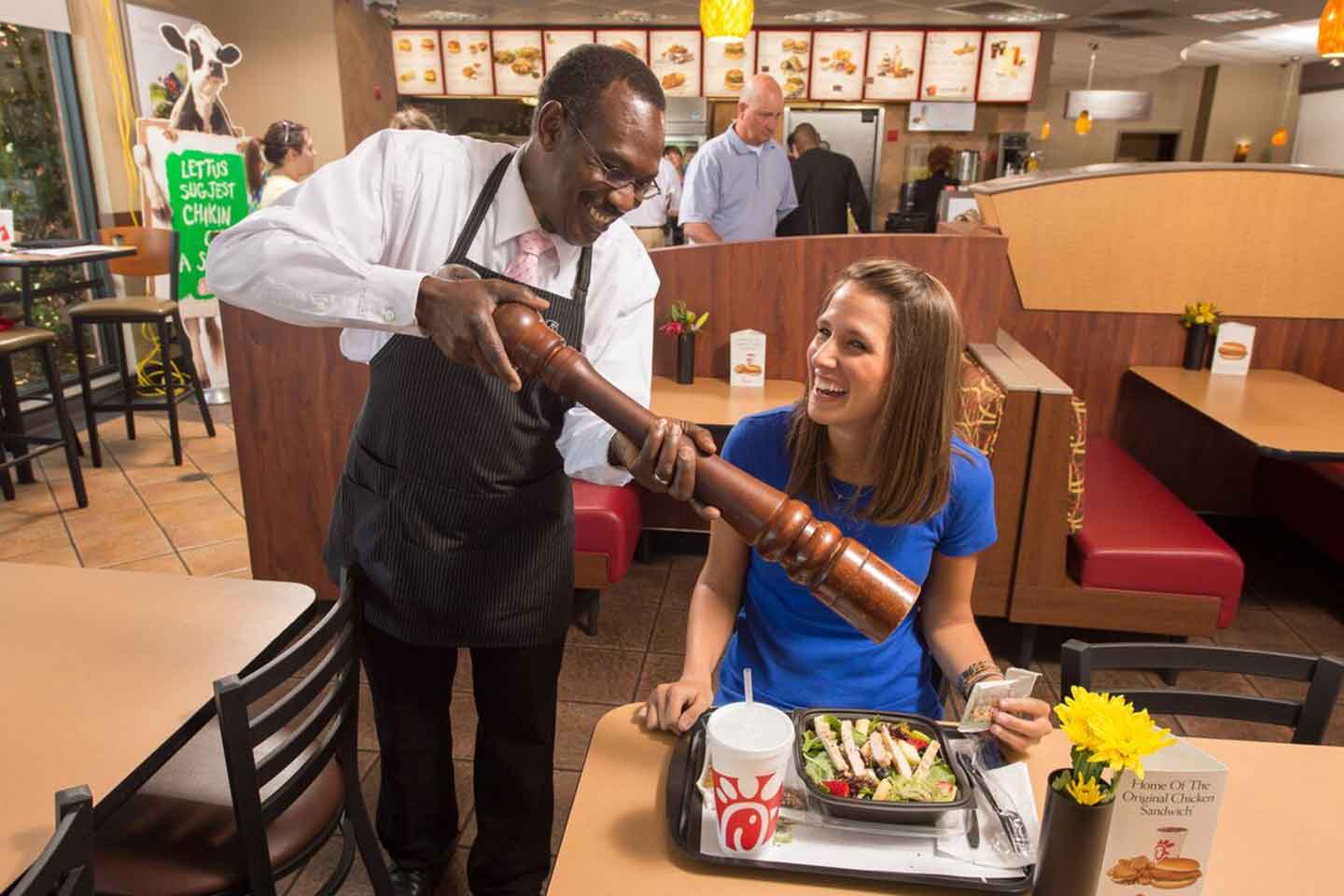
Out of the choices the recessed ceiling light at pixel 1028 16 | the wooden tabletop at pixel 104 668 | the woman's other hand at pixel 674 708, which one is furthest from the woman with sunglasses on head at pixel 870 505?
the recessed ceiling light at pixel 1028 16

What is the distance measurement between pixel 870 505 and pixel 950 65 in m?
7.44

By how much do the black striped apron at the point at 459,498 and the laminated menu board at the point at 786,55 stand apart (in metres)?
7.03

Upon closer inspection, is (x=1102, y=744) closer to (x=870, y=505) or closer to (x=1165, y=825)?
(x=1165, y=825)

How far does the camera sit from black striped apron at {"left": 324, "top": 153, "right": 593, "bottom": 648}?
1.50 meters

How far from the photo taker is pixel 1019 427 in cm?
280

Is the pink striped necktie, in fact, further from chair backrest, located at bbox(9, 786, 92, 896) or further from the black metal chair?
chair backrest, located at bbox(9, 786, 92, 896)

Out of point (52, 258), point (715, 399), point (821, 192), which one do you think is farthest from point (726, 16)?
point (52, 258)

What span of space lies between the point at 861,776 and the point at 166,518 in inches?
158

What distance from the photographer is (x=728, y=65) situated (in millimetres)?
7949

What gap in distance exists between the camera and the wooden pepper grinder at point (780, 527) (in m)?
0.92

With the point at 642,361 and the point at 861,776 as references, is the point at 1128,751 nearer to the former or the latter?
the point at 861,776

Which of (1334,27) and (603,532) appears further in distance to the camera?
(1334,27)

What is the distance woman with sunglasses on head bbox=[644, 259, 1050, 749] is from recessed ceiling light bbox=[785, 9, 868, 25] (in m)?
7.28

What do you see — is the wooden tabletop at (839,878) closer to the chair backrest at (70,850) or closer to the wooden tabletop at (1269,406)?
the chair backrest at (70,850)
